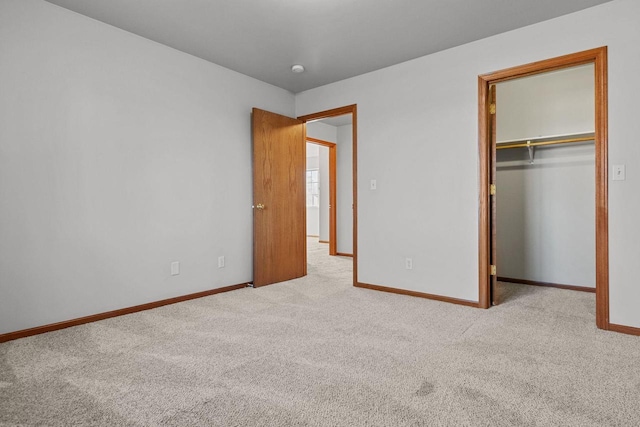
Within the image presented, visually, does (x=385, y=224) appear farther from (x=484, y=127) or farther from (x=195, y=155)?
(x=195, y=155)

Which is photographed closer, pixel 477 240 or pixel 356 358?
pixel 356 358

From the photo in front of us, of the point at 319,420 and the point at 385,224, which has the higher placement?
the point at 385,224

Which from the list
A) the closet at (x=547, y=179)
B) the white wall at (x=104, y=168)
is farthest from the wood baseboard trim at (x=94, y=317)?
the closet at (x=547, y=179)

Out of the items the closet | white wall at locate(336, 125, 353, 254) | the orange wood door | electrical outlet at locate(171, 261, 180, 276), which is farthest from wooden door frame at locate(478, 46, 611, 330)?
white wall at locate(336, 125, 353, 254)

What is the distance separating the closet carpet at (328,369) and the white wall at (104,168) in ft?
1.32

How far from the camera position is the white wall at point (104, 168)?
2.46 meters

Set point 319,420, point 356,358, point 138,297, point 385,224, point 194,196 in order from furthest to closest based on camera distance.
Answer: point 385,224, point 194,196, point 138,297, point 356,358, point 319,420

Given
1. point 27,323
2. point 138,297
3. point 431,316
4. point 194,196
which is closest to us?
point 27,323

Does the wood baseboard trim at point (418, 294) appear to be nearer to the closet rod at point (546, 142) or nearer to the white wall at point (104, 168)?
the white wall at point (104, 168)

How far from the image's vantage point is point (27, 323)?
2.49 m

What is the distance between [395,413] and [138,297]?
2.49 metres

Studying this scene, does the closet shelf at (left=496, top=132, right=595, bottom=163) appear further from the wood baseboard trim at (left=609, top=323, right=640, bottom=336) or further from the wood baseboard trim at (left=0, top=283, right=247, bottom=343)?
the wood baseboard trim at (left=0, top=283, right=247, bottom=343)

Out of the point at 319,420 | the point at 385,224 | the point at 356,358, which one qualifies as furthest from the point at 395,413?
the point at 385,224

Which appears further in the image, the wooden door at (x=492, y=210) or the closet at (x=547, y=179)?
the closet at (x=547, y=179)
